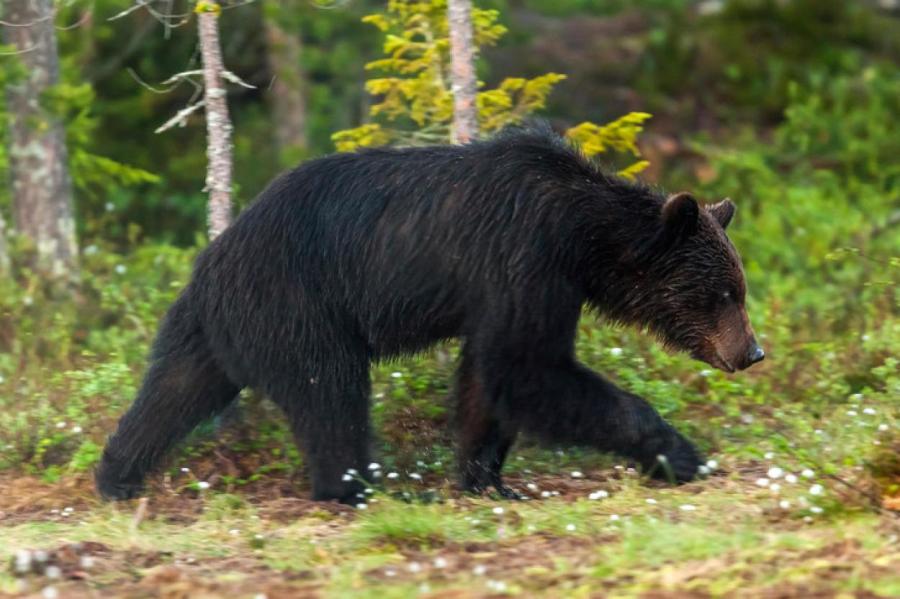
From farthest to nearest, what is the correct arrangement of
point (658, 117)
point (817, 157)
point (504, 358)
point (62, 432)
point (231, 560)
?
point (658, 117), point (817, 157), point (62, 432), point (504, 358), point (231, 560)

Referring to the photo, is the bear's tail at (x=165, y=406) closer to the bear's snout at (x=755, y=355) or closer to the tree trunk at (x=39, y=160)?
the bear's snout at (x=755, y=355)

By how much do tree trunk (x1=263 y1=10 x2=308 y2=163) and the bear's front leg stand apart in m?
8.41

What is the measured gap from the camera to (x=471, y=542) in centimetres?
607

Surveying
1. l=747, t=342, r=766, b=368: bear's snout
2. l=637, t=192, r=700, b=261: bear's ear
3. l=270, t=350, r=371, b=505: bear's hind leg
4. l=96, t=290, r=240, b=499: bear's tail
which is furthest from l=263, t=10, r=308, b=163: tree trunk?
l=747, t=342, r=766, b=368: bear's snout

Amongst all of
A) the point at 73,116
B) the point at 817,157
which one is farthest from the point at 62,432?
the point at 817,157

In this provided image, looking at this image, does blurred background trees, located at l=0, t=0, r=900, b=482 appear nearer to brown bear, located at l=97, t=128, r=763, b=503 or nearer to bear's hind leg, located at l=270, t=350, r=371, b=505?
brown bear, located at l=97, t=128, r=763, b=503

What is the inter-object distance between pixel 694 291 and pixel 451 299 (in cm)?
134

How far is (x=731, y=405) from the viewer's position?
8.91 metres

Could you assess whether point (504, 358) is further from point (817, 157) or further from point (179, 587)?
point (817, 157)

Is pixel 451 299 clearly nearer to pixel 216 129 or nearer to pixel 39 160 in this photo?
pixel 216 129

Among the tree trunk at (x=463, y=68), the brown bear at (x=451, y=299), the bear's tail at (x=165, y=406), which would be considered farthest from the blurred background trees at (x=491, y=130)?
the brown bear at (x=451, y=299)

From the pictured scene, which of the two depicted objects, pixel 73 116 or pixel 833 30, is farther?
pixel 833 30

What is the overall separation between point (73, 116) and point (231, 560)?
7658 millimetres

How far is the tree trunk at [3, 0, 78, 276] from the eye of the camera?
37.7ft
